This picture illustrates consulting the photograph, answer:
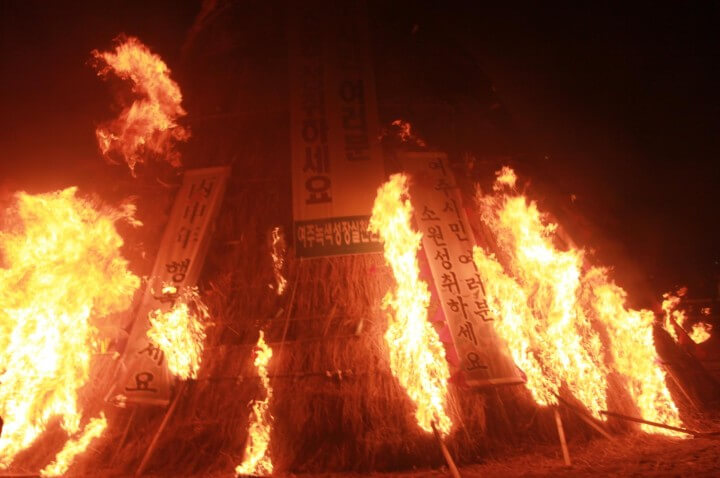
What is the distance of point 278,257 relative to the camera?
6.79 m

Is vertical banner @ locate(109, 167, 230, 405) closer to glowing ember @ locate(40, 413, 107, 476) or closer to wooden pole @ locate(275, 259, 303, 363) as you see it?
glowing ember @ locate(40, 413, 107, 476)

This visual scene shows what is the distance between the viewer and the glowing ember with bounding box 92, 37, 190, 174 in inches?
307

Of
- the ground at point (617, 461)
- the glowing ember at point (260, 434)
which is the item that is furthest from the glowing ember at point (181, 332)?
the ground at point (617, 461)

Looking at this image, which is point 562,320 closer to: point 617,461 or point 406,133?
point 617,461

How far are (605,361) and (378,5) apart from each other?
8559mm

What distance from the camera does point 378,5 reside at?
948 centimetres

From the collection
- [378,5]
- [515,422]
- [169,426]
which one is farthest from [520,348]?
[378,5]

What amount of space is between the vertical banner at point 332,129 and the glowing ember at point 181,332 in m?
1.78

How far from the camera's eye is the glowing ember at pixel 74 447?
5102 mm

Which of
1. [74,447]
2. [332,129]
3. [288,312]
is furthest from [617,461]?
[74,447]

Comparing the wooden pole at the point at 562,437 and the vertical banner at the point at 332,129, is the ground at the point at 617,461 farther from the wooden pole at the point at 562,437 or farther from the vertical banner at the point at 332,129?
the vertical banner at the point at 332,129

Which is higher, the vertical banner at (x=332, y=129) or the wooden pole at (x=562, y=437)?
the vertical banner at (x=332, y=129)

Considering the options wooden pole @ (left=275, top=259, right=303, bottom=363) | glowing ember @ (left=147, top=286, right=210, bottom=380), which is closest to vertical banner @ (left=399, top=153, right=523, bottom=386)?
wooden pole @ (left=275, top=259, right=303, bottom=363)

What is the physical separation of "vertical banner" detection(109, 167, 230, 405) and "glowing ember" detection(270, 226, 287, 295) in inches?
40.9
